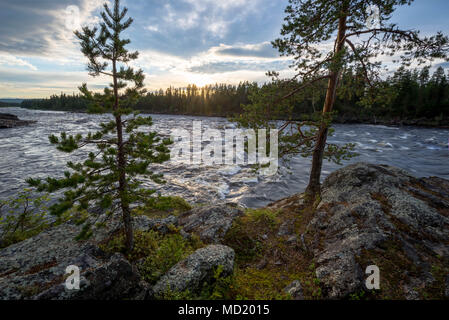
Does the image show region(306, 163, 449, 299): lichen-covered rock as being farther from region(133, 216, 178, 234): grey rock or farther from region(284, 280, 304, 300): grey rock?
region(133, 216, 178, 234): grey rock

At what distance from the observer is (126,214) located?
18.7ft

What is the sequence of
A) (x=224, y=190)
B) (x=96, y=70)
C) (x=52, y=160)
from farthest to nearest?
(x=52, y=160)
(x=224, y=190)
(x=96, y=70)

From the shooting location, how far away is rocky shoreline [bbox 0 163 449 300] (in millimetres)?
3975

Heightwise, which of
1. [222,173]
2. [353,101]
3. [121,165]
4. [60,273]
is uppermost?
[353,101]

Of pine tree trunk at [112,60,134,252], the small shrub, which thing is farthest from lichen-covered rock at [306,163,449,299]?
pine tree trunk at [112,60,134,252]

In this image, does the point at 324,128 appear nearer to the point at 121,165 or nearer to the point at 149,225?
the point at 121,165

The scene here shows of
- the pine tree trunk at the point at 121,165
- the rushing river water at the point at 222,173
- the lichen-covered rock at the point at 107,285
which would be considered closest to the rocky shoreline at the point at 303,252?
the lichen-covered rock at the point at 107,285

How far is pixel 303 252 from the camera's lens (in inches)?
242

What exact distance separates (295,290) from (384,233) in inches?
114

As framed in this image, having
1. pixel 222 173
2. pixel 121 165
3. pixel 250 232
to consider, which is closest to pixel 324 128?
pixel 250 232
